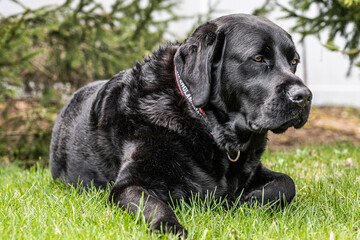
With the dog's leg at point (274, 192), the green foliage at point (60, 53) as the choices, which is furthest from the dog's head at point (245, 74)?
the green foliage at point (60, 53)

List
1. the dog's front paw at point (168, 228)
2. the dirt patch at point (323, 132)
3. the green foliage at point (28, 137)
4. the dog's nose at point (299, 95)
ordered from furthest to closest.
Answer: the dirt patch at point (323, 132)
the green foliage at point (28, 137)
the dog's nose at point (299, 95)
the dog's front paw at point (168, 228)

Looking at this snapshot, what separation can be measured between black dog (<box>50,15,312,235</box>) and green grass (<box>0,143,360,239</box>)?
0.16 meters

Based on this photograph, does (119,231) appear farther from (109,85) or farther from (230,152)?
(109,85)

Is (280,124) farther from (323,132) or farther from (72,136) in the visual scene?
(323,132)

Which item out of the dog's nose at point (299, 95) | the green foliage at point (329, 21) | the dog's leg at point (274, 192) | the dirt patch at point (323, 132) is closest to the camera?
the dog's nose at point (299, 95)

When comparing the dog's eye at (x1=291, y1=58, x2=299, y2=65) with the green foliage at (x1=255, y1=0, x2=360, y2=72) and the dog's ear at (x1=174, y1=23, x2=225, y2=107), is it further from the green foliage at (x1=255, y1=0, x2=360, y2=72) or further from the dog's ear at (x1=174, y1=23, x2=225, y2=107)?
the green foliage at (x1=255, y1=0, x2=360, y2=72)

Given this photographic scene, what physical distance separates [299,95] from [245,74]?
1.20 feet

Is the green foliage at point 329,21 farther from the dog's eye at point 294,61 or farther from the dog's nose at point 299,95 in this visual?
the dog's nose at point 299,95

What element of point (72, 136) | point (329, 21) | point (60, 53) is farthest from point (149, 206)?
point (60, 53)

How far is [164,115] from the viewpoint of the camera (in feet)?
8.79

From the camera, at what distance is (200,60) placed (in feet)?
8.22

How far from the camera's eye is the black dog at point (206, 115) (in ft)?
8.05

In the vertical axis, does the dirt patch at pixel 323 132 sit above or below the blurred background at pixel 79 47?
below

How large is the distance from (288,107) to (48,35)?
460cm
